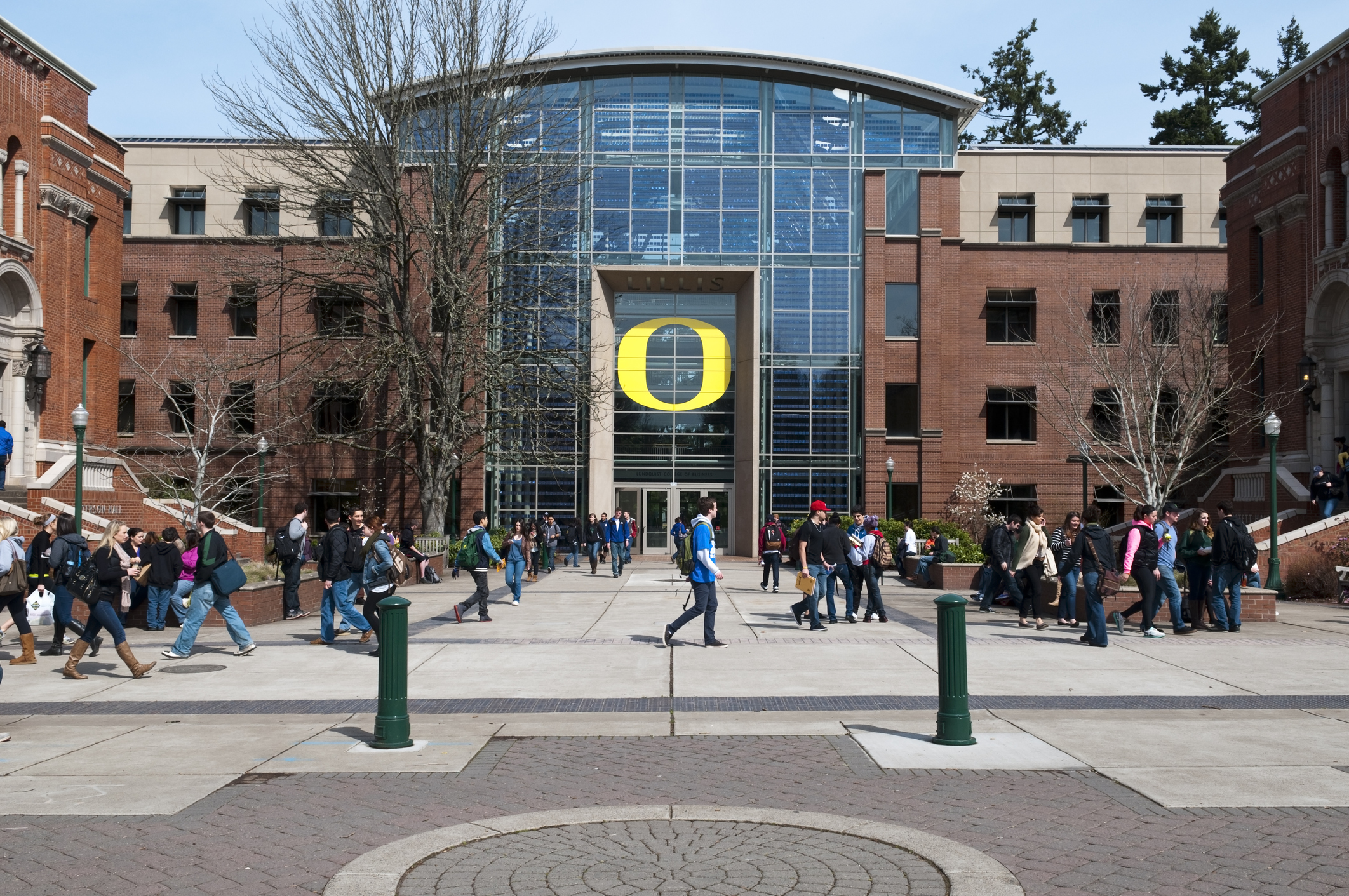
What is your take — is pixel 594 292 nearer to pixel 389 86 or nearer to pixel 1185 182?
pixel 389 86

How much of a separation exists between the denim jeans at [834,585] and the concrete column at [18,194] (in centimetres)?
2365

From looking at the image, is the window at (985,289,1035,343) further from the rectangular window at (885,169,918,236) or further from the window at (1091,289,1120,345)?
the rectangular window at (885,169,918,236)

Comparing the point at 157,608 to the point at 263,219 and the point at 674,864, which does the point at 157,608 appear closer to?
the point at 674,864

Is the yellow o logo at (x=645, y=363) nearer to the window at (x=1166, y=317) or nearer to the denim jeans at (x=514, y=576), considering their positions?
the window at (x=1166, y=317)

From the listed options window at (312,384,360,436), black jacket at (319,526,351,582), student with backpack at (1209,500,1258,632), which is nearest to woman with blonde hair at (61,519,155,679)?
black jacket at (319,526,351,582)

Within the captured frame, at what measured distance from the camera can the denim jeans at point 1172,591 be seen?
15102mm

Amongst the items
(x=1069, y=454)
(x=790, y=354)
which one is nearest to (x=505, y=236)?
(x=790, y=354)

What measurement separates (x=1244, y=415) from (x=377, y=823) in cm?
3254

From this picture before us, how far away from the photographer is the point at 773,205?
134ft

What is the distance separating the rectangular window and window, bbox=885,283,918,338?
1.97 m

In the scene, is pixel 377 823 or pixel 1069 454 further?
pixel 1069 454

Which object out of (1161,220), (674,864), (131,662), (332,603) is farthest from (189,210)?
(674,864)

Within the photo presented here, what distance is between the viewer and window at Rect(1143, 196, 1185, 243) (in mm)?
42562

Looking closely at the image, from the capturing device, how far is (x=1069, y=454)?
133ft
